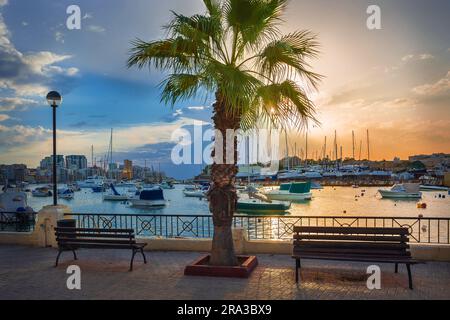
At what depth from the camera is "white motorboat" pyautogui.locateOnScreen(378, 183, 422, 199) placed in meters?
78.9

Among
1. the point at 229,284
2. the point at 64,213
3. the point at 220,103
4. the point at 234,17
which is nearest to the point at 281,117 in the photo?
the point at 220,103

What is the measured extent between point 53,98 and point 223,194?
7.29 meters

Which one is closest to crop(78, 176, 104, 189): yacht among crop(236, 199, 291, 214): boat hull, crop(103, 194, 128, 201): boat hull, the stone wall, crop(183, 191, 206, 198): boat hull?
crop(183, 191, 206, 198): boat hull

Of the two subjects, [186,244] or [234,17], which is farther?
[186,244]

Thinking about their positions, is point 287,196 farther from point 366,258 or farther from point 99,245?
point 366,258

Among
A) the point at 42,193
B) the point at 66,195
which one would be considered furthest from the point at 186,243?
the point at 42,193

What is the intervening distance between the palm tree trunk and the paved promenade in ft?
2.26

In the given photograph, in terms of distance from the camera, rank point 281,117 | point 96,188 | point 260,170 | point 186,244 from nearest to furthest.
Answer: point 281,117, point 186,244, point 96,188, point 260,170

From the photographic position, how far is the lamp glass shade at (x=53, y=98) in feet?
39.8

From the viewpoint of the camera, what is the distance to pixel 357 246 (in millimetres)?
7594

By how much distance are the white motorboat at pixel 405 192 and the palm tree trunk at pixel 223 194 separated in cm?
8032
